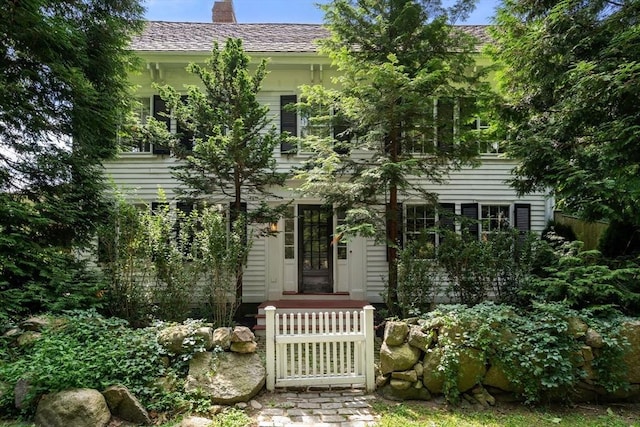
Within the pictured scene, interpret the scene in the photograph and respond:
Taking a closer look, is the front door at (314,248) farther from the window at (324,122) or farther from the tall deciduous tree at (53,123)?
the tall deciduous tree at (53,123)

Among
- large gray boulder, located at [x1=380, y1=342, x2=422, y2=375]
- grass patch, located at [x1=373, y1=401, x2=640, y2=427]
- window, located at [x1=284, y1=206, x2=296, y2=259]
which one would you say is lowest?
grass patch, located at [x1=373, y1=401, x2=640, y2=427]

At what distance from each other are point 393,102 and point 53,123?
5433 millimetres

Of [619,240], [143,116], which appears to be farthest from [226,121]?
[619,240]

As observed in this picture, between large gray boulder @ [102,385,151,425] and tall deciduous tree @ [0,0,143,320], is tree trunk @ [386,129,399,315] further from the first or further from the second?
tall deciduous tree @ [0,0,143,320]

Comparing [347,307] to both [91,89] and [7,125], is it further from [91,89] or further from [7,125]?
[7,125]

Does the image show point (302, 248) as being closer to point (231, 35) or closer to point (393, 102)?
point (393, 102)

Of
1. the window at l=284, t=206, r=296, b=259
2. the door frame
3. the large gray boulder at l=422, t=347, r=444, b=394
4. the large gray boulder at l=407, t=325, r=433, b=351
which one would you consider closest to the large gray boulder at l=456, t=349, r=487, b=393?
the large gray boulder at l=422, t=347, r=444, b=394

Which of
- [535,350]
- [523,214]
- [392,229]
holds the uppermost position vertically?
[523,214]

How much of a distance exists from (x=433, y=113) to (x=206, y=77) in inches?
160

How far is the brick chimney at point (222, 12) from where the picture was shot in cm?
1075

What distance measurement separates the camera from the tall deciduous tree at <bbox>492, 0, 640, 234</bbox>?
4593 mm

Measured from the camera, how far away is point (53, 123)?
5363 mm

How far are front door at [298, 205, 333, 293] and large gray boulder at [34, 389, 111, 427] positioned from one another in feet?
17.3

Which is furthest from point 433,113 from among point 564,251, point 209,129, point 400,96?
point 209,129
